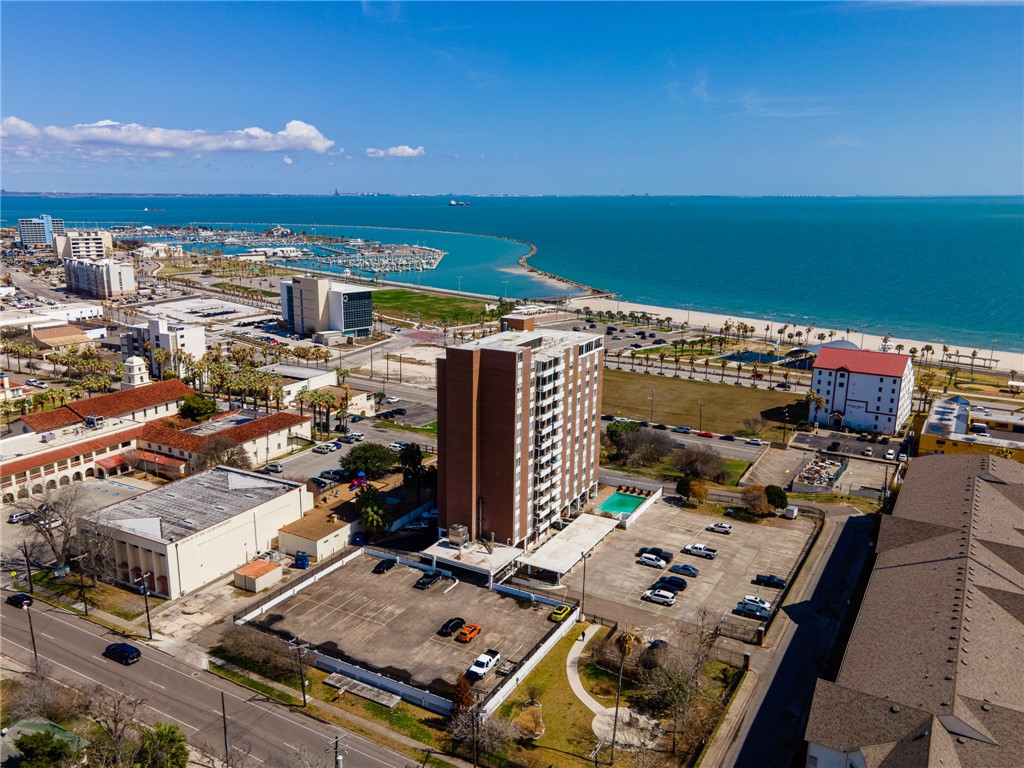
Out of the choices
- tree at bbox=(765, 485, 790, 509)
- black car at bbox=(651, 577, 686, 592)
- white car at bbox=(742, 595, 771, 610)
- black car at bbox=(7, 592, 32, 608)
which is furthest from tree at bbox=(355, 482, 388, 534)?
tree at bbox=(765, 485, 790, 509)

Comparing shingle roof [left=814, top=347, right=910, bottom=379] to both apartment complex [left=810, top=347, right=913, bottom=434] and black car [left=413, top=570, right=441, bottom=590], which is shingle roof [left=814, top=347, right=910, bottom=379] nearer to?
apartment complex [left=810, top=347, right=913, bottom=434]

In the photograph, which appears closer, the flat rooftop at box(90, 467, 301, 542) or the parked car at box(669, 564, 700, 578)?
the flat rooftop at box(90, 467, 301, 542)

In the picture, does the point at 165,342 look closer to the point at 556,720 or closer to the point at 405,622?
the point at 405,622

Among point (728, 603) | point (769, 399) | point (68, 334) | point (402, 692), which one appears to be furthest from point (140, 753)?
point (68, 334)

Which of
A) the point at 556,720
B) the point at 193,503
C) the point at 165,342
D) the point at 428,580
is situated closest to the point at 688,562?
the point at 428,580

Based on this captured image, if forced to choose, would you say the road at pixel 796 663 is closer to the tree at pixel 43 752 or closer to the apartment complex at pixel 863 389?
the tree at pixel 43 752

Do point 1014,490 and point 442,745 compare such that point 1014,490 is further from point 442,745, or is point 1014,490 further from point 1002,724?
point 442,745
